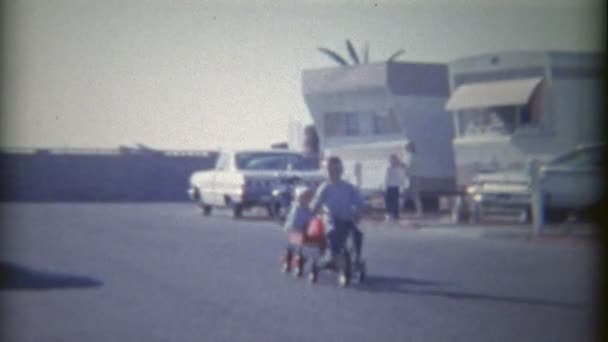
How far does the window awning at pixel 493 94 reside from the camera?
75.3 ft

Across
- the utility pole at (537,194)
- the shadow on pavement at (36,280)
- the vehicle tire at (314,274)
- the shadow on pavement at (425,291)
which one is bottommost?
the shadow on pavement at (425,291)

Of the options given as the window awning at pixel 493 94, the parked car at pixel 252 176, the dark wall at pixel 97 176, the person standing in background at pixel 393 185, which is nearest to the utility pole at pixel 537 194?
the window awning at pixel 493 94

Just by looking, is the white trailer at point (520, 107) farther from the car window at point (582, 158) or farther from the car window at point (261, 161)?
the car window at point (261, 161)

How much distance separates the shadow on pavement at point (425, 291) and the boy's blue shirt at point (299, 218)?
103cm

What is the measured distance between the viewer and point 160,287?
445 inches

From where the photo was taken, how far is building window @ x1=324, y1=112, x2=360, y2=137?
98.4 feet

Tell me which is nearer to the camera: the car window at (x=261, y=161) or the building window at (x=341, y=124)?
the car window at (x=261, y=161)

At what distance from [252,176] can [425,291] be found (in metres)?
13.2

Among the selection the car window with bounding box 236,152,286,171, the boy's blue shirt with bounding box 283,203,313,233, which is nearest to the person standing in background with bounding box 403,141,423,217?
the car window with bounding box 236,152,286,171

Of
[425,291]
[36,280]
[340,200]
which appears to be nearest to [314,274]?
[340,200]

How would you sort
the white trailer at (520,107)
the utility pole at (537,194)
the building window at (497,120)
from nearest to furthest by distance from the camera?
the utility pole at (537,194), the white trailer at (520,107), the building window at (497,120)

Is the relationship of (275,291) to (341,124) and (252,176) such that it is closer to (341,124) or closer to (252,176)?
(252,176)

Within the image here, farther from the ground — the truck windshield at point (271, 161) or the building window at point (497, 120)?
the building window at point (497, 120)

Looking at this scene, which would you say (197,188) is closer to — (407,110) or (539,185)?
(407,110)
